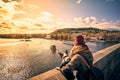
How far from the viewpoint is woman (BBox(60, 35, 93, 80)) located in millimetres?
2866

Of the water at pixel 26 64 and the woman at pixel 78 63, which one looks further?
the water at pixel 26 64

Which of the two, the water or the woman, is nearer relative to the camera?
the woman

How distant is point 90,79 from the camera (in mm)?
3291

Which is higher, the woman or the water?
the woman

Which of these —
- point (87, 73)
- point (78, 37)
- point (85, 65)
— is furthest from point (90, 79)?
point (78, 37)

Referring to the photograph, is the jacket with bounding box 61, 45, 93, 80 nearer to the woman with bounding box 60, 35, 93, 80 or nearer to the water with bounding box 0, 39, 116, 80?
the woman with bounding box 60, 35, 93, 80

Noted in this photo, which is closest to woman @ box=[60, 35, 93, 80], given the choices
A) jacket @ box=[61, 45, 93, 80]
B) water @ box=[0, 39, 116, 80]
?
jacket @ box=[61, 45, 93, 80]

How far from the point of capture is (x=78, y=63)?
2.92 m

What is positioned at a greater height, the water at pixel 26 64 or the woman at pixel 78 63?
the woman at pixel 78 63

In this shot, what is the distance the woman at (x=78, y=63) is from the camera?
9.40 ft

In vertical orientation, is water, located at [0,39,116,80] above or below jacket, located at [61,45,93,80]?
below

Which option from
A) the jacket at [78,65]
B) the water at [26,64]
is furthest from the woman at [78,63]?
the water at [26,64]

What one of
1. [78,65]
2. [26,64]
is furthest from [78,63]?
[26,64]

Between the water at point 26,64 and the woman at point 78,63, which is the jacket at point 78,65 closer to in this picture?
the woman at point 78,63
